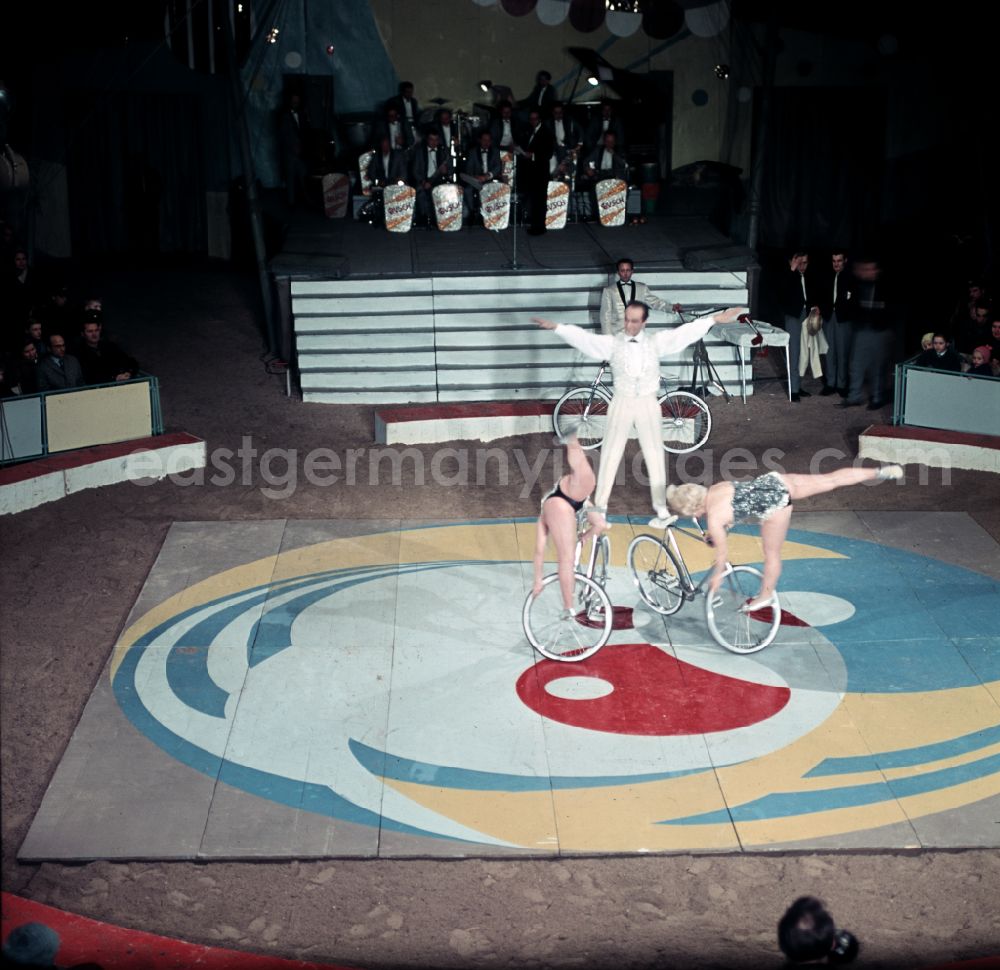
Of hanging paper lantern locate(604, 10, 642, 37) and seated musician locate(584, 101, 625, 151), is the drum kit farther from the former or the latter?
hanging paper lantern locate(604, 10, 642, 37)

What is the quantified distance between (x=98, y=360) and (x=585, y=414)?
4.96 meters

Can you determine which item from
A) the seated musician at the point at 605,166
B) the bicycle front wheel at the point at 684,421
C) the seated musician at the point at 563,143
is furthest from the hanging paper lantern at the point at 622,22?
the bicycle front wheel at the point at 684,421

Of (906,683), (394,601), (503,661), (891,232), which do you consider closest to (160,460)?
(394,601)

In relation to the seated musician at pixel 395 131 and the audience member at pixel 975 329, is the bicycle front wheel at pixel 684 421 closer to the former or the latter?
the audience member at pixel 975 329

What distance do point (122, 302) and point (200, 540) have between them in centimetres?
774

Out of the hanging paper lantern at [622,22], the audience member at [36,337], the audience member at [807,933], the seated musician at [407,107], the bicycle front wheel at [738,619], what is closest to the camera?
the audience member at [807,933]

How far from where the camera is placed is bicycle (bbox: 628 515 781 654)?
945 cm

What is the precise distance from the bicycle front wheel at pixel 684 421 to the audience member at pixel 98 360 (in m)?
5.41


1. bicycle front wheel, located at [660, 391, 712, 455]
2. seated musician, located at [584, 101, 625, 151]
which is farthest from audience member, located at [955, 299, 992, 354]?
seated musician, located at [584, 101, 625, 151]

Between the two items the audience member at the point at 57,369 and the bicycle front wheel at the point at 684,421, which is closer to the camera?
the audience member at the point at 57,369

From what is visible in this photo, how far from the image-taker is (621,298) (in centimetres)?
1403

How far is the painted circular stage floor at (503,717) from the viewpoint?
7703 millimetres

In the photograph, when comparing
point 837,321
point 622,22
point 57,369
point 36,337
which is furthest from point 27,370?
point 622,22

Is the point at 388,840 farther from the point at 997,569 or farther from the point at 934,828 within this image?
the point at 997,569
